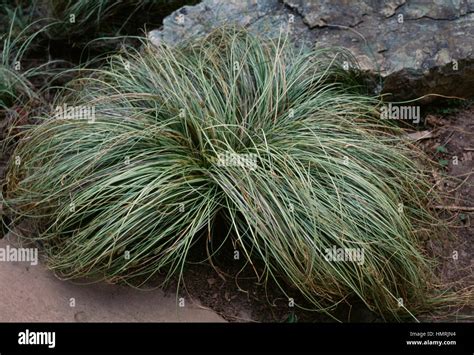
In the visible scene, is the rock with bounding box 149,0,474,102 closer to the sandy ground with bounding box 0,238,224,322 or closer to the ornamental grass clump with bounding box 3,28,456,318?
the ornamental grass clump with bounding box 3,28,456,318

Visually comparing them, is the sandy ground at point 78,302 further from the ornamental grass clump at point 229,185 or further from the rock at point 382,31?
the rock at point 382,31

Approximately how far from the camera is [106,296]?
3.76m

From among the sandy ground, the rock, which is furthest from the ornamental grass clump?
the rock

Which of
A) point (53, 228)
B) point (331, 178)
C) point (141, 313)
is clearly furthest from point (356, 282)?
point (53, 228)

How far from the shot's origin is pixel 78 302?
3.71m

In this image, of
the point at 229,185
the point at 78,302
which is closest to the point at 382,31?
the point at 229,185

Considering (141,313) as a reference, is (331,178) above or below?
above

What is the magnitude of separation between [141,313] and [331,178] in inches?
41.8

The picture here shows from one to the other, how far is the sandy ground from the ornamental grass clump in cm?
9

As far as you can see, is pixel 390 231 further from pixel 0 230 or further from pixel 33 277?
pixel 0 230

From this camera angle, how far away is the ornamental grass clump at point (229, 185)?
141 inches

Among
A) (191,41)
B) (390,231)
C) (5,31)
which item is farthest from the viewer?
(5,31)

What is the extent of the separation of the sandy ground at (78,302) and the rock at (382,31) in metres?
1.59

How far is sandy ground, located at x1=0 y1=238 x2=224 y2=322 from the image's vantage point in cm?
365
